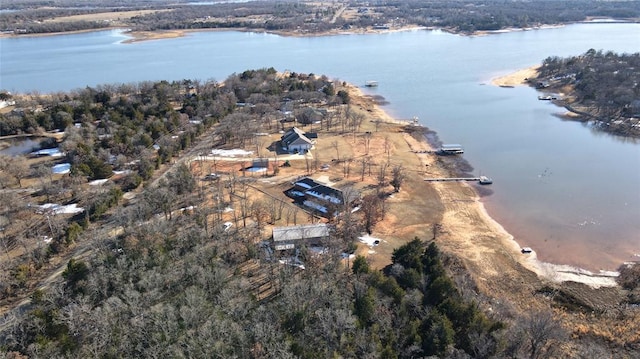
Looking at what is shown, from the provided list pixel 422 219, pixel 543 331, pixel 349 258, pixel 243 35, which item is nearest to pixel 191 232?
pixel 349 258

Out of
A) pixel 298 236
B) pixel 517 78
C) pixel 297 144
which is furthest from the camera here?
pixel 517 78

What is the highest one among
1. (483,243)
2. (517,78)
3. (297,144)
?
(517,78)

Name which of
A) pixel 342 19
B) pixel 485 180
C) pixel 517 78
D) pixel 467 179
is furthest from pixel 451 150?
pixel 342 19

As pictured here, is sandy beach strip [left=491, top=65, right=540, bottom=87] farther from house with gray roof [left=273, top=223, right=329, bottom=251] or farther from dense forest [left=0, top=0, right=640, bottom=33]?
house with gray roof [left=273, top=223, right=329, bottom=251]

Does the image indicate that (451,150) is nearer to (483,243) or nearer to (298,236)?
(483,243)

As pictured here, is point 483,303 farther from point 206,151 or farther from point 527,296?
point 206,151

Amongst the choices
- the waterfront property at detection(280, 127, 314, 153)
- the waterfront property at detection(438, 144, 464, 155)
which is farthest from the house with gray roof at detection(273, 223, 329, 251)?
the waterfront property at detection(438, 144, 464, 155)

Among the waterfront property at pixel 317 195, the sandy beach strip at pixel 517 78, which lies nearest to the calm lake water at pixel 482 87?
the sandy beach strip at pixel 517 78
